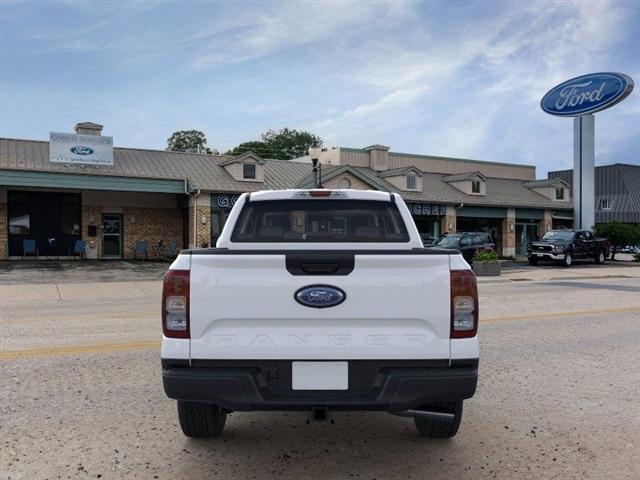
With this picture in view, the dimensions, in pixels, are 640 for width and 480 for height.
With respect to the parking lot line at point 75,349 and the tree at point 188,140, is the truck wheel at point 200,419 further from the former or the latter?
the tree at point 188,140

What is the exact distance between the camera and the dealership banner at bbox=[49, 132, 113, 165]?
1046 inches

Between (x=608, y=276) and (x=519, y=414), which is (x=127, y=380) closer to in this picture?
(x=519, y=414)

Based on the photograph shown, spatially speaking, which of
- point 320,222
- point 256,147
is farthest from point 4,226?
point 256,147

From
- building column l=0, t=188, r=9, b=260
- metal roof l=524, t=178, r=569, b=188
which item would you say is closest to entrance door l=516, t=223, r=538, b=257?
metal roof l=524, t=178, r=569, b=188

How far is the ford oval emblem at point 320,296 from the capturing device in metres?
3.52

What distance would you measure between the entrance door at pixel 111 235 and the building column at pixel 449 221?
736 inches

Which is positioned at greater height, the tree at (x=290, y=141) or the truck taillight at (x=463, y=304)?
the tree at (x=290, y=141)

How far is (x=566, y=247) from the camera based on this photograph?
29109 mm

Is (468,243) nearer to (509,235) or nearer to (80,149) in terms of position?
(509,235)

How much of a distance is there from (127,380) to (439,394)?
3.80 metres

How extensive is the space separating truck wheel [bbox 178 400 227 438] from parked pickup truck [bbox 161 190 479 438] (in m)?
0.60

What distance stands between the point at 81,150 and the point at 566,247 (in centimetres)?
2358

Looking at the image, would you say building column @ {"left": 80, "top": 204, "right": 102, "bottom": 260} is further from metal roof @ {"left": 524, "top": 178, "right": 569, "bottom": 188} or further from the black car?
metal roof @ {"left": 524, "top": 178, "right": 569, "bottom": 188}

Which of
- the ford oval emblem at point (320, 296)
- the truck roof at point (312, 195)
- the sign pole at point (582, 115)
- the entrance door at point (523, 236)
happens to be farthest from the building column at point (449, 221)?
the ford oval emblem at point (320, 296)
